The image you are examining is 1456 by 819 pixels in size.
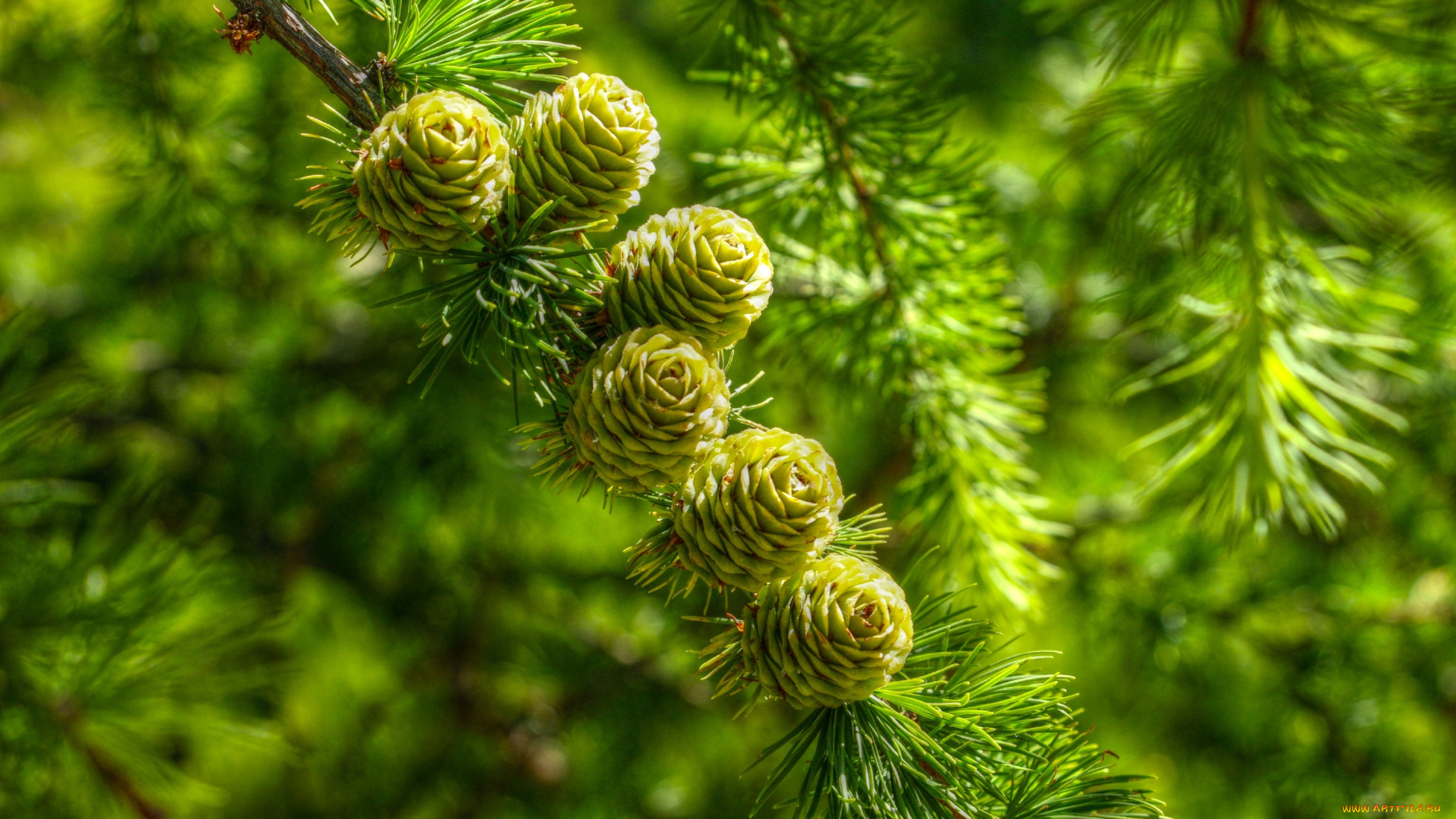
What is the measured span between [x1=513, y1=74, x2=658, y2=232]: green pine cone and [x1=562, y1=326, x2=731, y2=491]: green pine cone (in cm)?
6

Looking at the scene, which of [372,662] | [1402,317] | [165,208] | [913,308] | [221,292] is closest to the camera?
[913,308]

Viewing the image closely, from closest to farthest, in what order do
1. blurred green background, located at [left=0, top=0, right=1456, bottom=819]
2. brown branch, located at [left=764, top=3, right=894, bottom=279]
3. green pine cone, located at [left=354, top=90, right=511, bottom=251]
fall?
green pine cone, located at [left=354, top=90, right=511, bottom=251], brown branch, located at [left=764, top=3, right=894, bottom=279], blurred green background, located at [left=0, top=0, right=1456, bottom=819]

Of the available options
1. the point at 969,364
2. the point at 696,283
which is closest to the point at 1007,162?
the point at 969,364

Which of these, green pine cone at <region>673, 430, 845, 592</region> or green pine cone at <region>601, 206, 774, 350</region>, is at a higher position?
green pine cone at <region>601, 206, 774, 350</region>

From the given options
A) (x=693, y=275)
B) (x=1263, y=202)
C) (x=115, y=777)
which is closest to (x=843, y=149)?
(x=693, y=275)

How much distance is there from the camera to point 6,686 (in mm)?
627

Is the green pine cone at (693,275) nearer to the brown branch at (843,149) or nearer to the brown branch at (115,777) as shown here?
the brown branch at (843,149)

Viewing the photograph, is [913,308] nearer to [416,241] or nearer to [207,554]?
[416,241]

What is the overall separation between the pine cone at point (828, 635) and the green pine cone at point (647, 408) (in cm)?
8

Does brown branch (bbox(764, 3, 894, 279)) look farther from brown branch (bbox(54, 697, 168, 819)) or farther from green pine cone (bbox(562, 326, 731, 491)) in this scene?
brown branch (bbox(54, 697, 168, 819))

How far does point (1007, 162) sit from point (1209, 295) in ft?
1.77

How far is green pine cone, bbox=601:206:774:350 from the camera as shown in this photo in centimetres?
39

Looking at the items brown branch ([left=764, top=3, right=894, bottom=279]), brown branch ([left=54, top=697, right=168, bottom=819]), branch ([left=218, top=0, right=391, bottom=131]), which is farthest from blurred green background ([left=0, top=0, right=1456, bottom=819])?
branch ([left=218, top=0, right=391, bottom=131])

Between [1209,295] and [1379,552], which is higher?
Answer: [1209,295]
